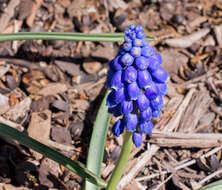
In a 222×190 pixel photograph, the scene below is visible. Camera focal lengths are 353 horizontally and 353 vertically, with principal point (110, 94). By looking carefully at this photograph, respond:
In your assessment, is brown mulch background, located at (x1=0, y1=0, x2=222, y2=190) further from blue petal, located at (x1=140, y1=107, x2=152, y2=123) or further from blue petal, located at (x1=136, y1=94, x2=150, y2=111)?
blue petal, located at (x1=136, y1=94, x2=150, y2=111)

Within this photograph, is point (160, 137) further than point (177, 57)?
No

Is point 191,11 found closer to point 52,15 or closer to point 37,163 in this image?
point 52,15

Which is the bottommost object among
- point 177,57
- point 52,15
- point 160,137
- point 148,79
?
point 160,137

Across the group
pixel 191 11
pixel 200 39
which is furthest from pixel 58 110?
pixel 191 11

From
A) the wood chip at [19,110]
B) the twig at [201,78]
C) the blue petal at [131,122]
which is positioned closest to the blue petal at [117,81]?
the blue petal at [131,122]

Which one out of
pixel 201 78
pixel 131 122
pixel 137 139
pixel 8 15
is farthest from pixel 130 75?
pixel 8 15

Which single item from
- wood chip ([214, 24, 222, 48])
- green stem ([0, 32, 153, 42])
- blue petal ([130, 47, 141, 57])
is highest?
wood chip ([214, 24, 222, 48])

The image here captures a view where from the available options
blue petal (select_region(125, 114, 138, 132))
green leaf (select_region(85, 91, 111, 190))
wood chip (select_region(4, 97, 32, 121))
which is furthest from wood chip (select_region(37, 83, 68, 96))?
blue petal (select_region(125, 114, 138, 132))

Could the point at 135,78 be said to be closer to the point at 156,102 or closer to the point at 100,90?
the point at 156,102
